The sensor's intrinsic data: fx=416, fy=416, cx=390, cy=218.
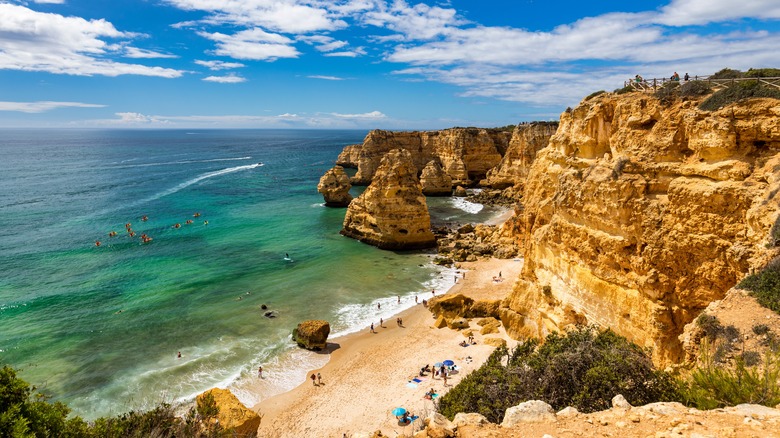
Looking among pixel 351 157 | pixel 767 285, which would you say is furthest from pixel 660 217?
pixel 351 157

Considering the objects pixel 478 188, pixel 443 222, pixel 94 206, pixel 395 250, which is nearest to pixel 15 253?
pixel 94 206

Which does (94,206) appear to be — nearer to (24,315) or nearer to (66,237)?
(66,237)

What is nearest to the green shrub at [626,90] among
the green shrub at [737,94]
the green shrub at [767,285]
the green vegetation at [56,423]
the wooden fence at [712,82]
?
the wooden fence at [712,82]

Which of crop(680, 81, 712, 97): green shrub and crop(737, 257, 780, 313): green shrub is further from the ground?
crop(680, 81, 712, 97): green shrub

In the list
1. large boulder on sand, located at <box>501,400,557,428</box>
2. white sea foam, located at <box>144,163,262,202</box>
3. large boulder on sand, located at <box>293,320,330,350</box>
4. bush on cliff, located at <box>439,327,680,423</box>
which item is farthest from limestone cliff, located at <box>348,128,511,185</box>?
large boulder on sand, located at <box>501,400,557,428</box>

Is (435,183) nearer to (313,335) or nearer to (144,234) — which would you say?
(144,234)

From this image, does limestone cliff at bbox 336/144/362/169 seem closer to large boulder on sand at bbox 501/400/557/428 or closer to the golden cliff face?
the golden cliff face
